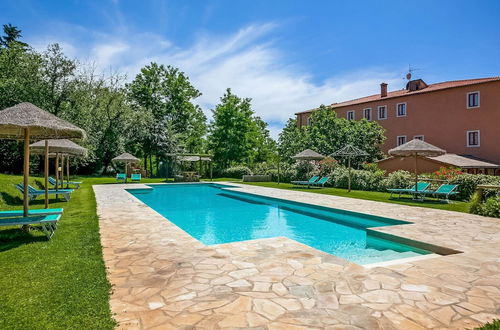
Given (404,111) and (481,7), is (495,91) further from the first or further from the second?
(481,7)

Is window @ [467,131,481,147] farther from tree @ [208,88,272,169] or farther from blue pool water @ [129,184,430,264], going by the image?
tree @ [208,88,272,169]

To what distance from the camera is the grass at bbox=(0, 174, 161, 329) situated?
8.75 feet

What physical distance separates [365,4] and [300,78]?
871 centimetres

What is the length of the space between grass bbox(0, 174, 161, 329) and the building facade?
2676 centimetres

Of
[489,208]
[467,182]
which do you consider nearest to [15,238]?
[489,208]

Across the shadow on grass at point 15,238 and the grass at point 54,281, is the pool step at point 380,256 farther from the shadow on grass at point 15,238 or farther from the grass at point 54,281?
the shadow on grass at point 15,238

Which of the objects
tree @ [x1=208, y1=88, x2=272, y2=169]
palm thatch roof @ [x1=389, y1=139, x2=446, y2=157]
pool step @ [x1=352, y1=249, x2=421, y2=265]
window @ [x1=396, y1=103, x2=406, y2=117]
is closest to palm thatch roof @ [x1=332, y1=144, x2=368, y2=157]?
palm thatch roof @ [x1=389, y1=139, x2=446, y2=157]

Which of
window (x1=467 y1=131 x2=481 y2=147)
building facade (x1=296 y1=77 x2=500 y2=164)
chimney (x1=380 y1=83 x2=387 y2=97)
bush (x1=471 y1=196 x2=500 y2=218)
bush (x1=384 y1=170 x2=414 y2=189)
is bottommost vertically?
bush (x1=471 y1=196 x2=500 y2=218)

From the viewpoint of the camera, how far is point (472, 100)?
77.1ft

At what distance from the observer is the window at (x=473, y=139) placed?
23.2 m

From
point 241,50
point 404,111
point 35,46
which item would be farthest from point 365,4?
point 35,46

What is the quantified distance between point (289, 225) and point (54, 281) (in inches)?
254

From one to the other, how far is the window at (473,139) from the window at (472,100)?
2031 millimetres

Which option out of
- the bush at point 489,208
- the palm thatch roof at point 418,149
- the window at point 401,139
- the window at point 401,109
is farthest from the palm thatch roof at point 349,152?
the window at point 401,109
